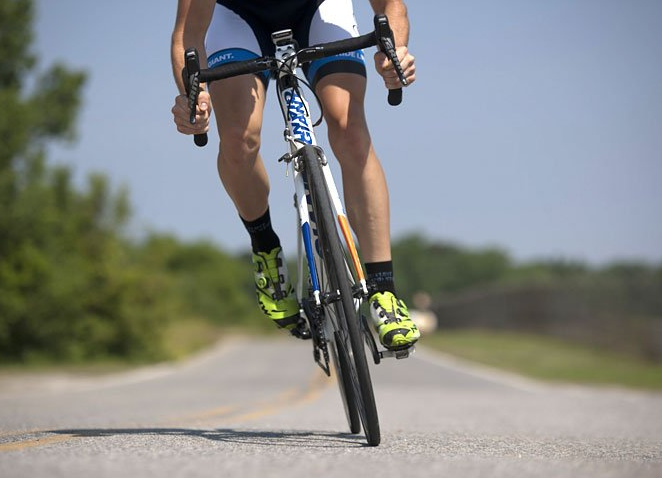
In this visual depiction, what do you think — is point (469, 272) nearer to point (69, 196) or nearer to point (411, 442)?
point (69, 196)

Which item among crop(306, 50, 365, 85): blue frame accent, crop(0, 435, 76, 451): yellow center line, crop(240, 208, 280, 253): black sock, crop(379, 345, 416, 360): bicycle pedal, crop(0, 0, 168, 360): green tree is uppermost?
crop(0, 0, 168, 360): green tree

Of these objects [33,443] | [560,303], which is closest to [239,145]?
[33,443]

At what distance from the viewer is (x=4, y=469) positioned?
8.99 ft

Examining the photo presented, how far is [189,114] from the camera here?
3893 mm

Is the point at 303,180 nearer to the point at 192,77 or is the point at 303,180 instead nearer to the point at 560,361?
the point at 192,77

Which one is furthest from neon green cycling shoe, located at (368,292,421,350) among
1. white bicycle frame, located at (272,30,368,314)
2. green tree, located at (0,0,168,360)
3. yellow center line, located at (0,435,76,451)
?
green tree, located at (0,0,168,360)

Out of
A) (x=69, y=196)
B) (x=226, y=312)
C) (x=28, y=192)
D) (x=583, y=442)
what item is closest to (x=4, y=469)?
(x=583, y=442)

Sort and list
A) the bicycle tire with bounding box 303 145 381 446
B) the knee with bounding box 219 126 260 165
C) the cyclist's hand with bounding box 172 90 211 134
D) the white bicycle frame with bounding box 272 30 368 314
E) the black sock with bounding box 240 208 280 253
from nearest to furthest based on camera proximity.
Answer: the bicycle tire with bounding box 303 145 381 446, the cyclist's hand with bounding box 172 90 211 134, the white bicycle frame with bounding box 272 30 368 314, the knee with bounding box 219 126 260 165, the black sock with bounding box 240 208 280 253

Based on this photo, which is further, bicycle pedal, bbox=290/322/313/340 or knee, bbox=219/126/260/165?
bicycle pedal, bbox=290/322/313/340

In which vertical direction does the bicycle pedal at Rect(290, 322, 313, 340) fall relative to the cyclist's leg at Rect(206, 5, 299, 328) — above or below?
below

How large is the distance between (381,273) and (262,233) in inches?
29.0

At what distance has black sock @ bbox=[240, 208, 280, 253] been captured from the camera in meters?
4.66

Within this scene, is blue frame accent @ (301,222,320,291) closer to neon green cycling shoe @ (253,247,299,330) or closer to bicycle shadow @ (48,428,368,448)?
neon green cycling shoe @ (253,247,299,330)

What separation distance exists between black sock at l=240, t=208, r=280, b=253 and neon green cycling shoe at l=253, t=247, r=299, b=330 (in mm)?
25
